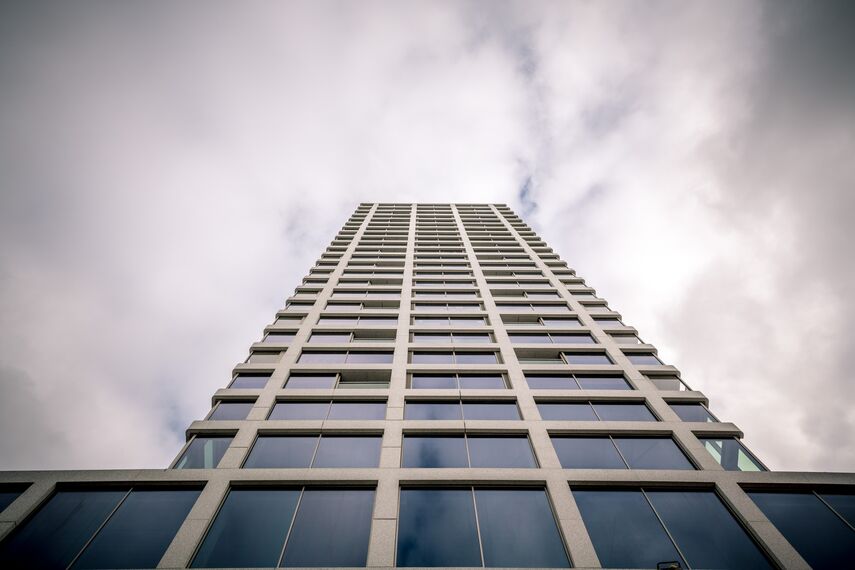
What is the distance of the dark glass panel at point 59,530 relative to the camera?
398 inches

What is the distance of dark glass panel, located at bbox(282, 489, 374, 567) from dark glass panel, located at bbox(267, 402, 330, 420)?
4050 millimetres

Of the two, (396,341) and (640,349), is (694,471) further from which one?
(396,341)

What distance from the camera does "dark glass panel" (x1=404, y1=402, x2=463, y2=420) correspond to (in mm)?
16000

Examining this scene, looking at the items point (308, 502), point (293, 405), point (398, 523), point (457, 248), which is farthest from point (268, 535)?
point (457, 248)

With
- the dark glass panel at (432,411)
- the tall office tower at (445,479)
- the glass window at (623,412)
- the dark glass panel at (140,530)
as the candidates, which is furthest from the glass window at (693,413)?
the dark glass panel at (140,530)

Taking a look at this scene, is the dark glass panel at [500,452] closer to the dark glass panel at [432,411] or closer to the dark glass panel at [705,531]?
the dark glass panel at [432,411]

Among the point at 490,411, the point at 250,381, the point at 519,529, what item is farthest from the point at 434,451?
the point at 250,381

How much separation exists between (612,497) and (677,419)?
568 cm

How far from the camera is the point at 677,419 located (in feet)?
51.9

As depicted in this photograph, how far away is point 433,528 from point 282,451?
630 centimetres

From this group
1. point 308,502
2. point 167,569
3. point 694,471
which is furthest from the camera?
point 694,471

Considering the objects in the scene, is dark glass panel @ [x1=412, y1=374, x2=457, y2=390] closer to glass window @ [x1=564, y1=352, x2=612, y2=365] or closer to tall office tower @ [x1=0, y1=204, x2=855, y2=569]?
tall office tower @ [x1=0, y1=204, x2=855, y2=569]

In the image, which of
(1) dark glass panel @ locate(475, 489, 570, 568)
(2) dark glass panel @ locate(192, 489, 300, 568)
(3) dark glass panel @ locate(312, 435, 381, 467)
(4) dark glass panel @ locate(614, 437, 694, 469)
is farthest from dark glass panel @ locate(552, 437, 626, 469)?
(2) dark glass panel @ locate(192, 489, 300, 568)

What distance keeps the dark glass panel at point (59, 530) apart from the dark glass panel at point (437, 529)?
8.70m
